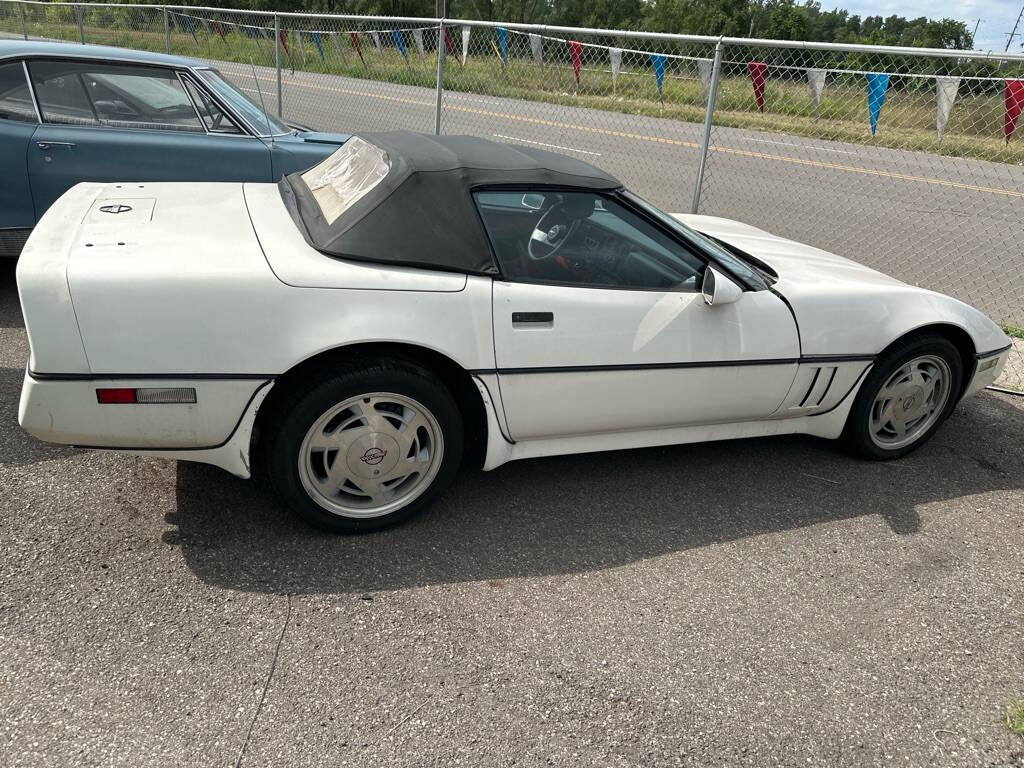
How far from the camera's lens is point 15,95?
507 cm

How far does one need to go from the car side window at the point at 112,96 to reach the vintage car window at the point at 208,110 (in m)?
0.05

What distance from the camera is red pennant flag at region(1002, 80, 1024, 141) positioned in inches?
231

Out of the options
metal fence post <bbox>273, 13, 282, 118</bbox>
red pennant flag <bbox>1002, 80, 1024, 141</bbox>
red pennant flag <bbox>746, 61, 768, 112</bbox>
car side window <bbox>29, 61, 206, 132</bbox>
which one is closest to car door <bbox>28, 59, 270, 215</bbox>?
car side window <bbox>29, 61, 206, 132</bbox>

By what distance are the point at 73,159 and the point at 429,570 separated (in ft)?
12.5

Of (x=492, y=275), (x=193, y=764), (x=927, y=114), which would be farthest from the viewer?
(x=927, y=114)

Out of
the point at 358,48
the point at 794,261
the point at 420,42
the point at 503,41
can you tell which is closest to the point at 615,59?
the point at 503,41

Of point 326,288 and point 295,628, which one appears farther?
point 326,288

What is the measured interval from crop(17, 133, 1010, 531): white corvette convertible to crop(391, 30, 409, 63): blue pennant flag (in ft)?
19.6

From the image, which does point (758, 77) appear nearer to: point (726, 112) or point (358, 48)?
point (726, 112)

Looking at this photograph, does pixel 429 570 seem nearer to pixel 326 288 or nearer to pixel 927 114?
pixel 326 288

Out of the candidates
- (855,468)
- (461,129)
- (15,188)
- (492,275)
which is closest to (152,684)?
(492,275)

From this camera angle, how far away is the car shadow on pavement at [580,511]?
297cm

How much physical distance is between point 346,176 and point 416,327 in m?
1.01

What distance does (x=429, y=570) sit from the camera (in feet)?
9.77
